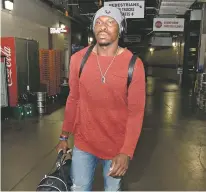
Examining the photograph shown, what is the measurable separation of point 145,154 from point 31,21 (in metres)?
6.34

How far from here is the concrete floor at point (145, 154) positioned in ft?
10.1

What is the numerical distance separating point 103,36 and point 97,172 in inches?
91.6

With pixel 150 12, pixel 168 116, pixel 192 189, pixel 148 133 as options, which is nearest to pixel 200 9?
pixel 150 12

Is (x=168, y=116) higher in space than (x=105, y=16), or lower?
lower

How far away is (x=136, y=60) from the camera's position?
4.78 feet

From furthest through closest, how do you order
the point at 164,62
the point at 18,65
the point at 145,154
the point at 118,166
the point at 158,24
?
the point at 164,62, the point at 158,24, the point at 18,65, the point at 145,154, the point at 118,166

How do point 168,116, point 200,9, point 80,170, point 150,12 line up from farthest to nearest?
point 150,12 → point 200,9 → point 168,116 → point 80,170

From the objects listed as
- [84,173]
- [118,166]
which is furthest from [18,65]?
[118,166]

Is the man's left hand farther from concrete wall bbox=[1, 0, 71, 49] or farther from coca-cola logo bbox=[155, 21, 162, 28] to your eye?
coca-cola logo bbox=[155, 21, 162, 28]

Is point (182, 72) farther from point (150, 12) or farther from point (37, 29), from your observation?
point (37, 29)

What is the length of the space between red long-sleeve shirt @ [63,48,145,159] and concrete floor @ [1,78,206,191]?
1.58m

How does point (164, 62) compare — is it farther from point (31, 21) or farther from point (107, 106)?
point (107, 106)

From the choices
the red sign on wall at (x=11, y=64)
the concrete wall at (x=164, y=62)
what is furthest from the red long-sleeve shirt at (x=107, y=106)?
the concrete wall at (x=164, y=62)

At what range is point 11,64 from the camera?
630cm
